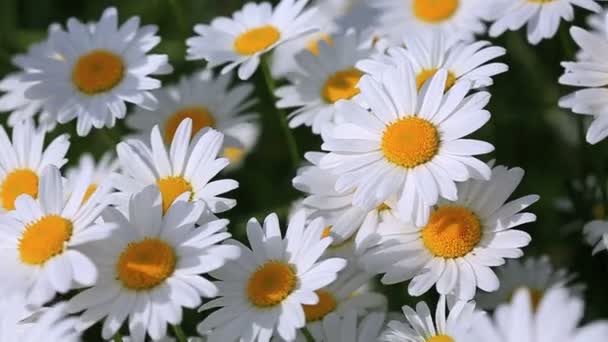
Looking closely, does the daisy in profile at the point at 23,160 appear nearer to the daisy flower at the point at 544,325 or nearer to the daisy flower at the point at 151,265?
the daisy flower at the point at 151,265

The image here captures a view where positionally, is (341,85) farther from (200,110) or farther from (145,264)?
(145,264)

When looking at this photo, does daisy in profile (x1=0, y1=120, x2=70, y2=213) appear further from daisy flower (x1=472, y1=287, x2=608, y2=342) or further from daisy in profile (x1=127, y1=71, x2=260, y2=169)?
daisy flower (x1=472, y1=287, x2=608, y2=342)

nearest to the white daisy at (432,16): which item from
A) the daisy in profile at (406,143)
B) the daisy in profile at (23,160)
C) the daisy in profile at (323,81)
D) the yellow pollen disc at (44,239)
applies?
the daisy in profile at (323,81)

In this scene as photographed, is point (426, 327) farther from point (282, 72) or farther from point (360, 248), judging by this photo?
point (282, 72)

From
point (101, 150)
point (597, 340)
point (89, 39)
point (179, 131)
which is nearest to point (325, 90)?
point (179, 131)

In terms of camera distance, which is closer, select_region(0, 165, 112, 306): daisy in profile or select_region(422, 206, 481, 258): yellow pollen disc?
select_region(0, 165, 112, 306): daisy in profile

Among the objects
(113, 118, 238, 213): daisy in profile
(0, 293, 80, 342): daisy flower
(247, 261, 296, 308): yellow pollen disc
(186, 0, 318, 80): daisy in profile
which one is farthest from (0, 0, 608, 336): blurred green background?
(0, 293, 80, 342): daisy flower
